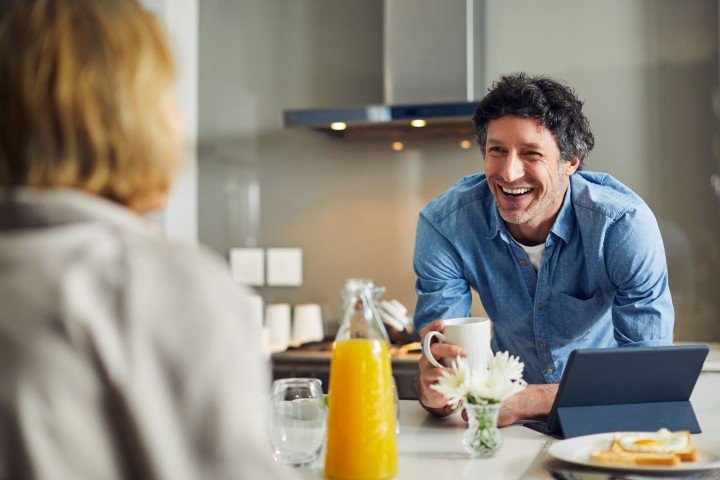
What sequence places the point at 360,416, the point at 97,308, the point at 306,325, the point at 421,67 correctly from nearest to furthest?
the point at 97,308, the point at 360,416, the point at 421,67, the point at 306,325

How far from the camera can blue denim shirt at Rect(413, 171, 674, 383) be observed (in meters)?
1.93

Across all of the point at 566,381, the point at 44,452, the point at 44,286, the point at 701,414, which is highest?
the point at 44,286

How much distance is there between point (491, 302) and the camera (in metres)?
2.16

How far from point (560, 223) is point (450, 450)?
885mm

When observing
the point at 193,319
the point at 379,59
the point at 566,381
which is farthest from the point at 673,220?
the point at 193,319

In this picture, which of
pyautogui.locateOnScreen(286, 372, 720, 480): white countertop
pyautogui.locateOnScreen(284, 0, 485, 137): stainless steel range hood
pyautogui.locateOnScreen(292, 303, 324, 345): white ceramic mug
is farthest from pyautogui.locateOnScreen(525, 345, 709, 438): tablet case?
pyautogui.locateOnScreen(292, 303, 324, 345): white ceramic mug

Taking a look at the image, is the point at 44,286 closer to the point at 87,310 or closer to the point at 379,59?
the point at 87,310

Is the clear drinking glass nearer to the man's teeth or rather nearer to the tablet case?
the tablet case

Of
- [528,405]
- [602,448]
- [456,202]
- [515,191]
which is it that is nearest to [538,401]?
[528,405]

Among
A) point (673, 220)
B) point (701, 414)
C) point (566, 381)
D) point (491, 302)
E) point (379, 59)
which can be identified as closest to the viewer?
point (566, 381)

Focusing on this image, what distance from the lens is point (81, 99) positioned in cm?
64

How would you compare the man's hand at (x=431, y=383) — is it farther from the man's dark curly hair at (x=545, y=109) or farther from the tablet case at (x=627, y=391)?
the man's dark curly hair at (x=545, y=109)

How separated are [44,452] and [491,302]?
1.67 m

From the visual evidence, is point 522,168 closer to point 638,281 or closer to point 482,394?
point 638,281
